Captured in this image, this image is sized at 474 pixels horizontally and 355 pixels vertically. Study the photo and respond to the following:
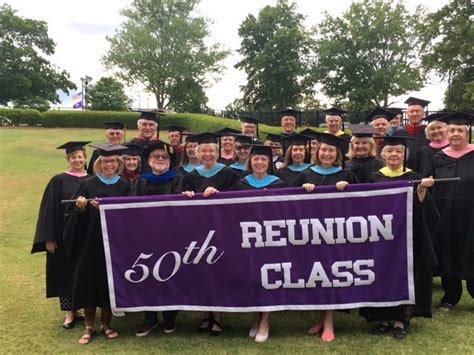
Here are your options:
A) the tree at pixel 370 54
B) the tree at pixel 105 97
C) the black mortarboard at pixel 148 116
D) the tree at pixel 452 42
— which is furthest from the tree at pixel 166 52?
the black mortarboard at pixel 148 116

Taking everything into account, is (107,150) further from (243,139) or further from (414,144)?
(414,144)

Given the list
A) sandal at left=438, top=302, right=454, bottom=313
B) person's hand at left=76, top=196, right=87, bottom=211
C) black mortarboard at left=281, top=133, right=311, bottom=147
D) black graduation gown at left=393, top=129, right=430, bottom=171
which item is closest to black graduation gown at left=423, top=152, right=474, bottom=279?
sandal at left=438, top=302, right=454, bottom=313

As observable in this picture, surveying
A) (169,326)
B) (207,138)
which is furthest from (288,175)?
(169,326)

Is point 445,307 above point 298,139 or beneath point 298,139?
beneath

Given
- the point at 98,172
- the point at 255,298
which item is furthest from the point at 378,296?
the point at 98,172

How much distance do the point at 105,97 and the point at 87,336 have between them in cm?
4165

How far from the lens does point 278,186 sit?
167 inches

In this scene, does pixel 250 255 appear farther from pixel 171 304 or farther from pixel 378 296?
pixel 378 296

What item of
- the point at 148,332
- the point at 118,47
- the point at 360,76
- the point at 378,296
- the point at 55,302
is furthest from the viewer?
the point at 118,47

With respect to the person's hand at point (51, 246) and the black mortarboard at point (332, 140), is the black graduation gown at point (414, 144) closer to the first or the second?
the black mortarboard at point (332, 140)

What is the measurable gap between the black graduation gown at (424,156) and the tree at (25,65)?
47025mm

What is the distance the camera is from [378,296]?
3.98 m

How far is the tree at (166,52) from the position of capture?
46.2 metres

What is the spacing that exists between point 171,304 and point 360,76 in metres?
40.2
